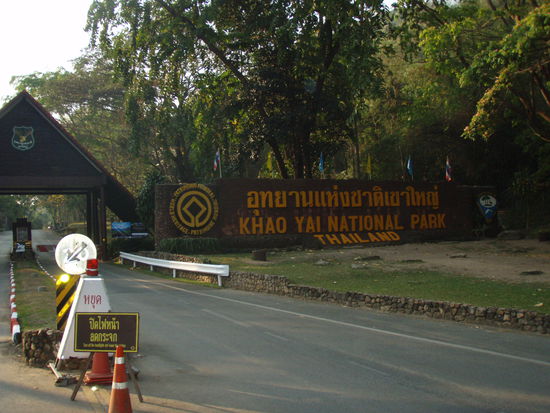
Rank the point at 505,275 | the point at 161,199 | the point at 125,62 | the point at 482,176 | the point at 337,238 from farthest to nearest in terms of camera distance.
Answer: the point at 482,176 → the point at 125,62 → the point at 337,238 → the point at 161,199 → the point at 505,275

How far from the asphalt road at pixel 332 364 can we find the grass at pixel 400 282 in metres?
1.86

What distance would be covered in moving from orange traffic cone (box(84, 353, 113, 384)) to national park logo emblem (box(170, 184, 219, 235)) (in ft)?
67.8

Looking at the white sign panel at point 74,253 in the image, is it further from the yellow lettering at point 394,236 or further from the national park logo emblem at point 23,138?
the national park logo emblem at point 23,138

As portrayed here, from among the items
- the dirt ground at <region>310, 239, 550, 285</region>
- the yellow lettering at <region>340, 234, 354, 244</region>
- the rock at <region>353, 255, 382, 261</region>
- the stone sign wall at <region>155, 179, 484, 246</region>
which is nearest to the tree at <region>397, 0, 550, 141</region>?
the dirt ground at <region>310, 239, 550, 285</region>

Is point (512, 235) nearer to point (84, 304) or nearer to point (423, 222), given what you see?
point (423, 222)

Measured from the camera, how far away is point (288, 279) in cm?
1805

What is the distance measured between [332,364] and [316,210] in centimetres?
2181

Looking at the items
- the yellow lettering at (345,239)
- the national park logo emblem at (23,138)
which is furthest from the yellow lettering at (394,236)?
the national park logo emblem at (23,138)

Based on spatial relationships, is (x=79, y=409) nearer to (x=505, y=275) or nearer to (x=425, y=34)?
(x=505, y=275)

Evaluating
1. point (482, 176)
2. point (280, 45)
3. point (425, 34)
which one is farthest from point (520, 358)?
point (482, 176)

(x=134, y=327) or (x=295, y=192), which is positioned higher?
(x=295, y=192)

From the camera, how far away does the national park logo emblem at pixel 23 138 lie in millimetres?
33531

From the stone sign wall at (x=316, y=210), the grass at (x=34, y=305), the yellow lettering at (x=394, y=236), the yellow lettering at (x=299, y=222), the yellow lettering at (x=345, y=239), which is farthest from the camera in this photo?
the yellow lettering at (x=394, y=236)

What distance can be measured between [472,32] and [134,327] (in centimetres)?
1720
